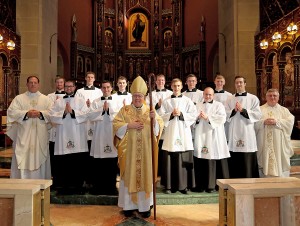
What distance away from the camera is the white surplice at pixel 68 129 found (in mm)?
5836

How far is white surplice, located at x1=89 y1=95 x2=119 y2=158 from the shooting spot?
597cm

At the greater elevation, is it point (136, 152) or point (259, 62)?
point (259, 62)

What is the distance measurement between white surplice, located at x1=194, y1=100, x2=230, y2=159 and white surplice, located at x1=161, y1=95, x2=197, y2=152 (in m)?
0.20

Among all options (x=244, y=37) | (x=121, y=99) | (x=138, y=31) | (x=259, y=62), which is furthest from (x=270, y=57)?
(x=138, y=31)

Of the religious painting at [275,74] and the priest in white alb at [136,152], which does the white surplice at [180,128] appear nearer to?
the priest in white alb at [136,152]

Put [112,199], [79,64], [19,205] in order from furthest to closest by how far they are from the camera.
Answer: [79,64] < [112,199] < [19,205]

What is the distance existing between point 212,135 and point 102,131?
6.42 feet

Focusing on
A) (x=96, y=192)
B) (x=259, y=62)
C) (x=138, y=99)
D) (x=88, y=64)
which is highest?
(x=88, y=64)

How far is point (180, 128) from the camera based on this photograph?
5910mm

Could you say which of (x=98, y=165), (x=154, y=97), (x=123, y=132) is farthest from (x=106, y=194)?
(x=154, y=97)

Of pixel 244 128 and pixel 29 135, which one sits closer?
pixel 29 135

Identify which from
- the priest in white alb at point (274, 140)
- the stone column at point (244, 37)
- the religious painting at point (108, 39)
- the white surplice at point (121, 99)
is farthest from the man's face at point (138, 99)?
the religious painting at point (108, 39)

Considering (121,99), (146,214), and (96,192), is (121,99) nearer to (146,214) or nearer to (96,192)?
(96,192)

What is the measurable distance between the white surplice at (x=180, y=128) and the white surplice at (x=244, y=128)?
31.1 inches
